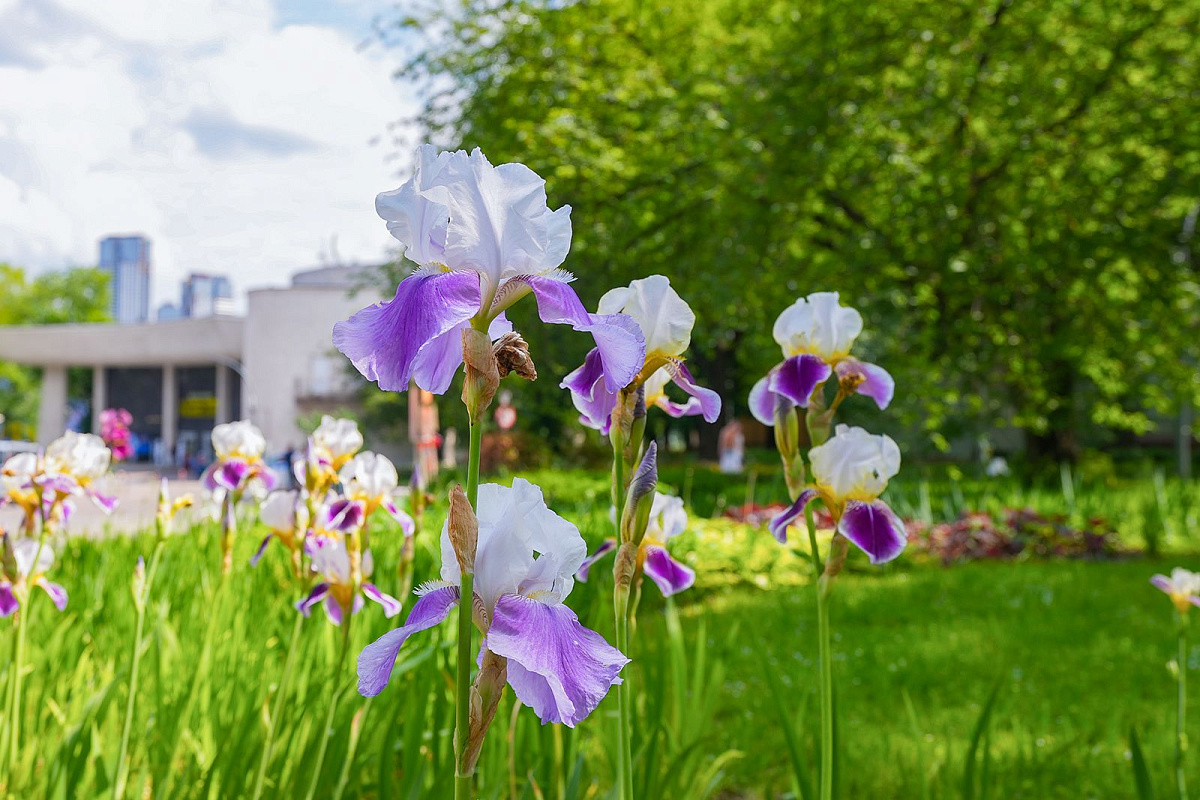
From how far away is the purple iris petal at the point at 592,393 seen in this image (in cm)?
104

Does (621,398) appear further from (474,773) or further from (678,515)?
(678,515)

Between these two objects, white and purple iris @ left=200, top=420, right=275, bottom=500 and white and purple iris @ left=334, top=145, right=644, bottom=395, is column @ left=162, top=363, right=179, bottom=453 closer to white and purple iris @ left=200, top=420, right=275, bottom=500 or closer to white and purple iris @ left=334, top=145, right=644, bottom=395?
white and purple iris @ left=200, top=420, right=275, bottom=500

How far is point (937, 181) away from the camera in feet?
27.3

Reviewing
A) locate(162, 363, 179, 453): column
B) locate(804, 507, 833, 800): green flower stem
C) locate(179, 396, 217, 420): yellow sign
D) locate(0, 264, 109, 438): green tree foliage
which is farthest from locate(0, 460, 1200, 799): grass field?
locate(0, 264, 109, 438): green tree foliage

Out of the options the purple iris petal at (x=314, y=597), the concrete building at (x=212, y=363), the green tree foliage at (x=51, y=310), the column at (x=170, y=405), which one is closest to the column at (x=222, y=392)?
the concrete building at (x=212, y=363)

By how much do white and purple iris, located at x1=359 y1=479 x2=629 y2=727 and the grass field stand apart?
2.45 feet

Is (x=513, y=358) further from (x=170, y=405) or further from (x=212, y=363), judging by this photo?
(x=170, y=405)

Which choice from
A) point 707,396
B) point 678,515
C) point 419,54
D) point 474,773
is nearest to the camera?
point 474,773

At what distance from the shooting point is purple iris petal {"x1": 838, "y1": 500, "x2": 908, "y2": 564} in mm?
1363

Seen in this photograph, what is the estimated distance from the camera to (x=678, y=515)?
1607 millimetres

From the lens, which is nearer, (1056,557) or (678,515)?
(678,515)

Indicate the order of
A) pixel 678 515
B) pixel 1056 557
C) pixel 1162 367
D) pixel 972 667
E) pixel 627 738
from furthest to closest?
pixel 1162 367 → pixel 1056 557 → pixel 972 667 → pixel 678 515 → pixel 627 738

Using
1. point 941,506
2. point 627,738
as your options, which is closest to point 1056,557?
point 941,506

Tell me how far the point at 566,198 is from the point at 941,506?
5231mm
